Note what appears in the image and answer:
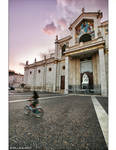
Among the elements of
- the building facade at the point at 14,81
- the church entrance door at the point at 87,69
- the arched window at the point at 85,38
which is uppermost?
the arched window at the point at 85,38

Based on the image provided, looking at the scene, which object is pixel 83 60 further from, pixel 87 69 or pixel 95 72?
pixel 95 72

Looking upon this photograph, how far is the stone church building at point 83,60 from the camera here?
8.27 m

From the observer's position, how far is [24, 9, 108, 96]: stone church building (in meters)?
8.27

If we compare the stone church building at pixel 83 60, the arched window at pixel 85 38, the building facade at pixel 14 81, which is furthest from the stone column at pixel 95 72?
the building facade at pixel 14 81

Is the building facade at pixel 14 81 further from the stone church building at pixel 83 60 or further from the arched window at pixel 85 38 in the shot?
the arched window at pixel 85 38

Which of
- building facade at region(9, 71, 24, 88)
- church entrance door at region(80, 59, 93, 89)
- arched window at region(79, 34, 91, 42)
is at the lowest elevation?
building facade at region(9, 71, 24, 88)

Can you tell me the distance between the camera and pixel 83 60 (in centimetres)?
1095

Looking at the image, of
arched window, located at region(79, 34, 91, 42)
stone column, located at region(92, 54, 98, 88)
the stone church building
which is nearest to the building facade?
the stone church building

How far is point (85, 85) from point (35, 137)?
9.65 m

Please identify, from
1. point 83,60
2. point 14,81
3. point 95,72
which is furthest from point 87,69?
point 14,81

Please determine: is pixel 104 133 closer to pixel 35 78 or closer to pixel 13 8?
pixel 13 8

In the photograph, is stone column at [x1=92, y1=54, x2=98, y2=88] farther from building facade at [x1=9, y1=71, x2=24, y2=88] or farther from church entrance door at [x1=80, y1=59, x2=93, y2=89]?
building facade at [x1=9, y1=71, x2=24, y2=88]

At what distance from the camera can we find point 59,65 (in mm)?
13086

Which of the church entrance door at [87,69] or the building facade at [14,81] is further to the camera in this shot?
the building facade at [14,81]
